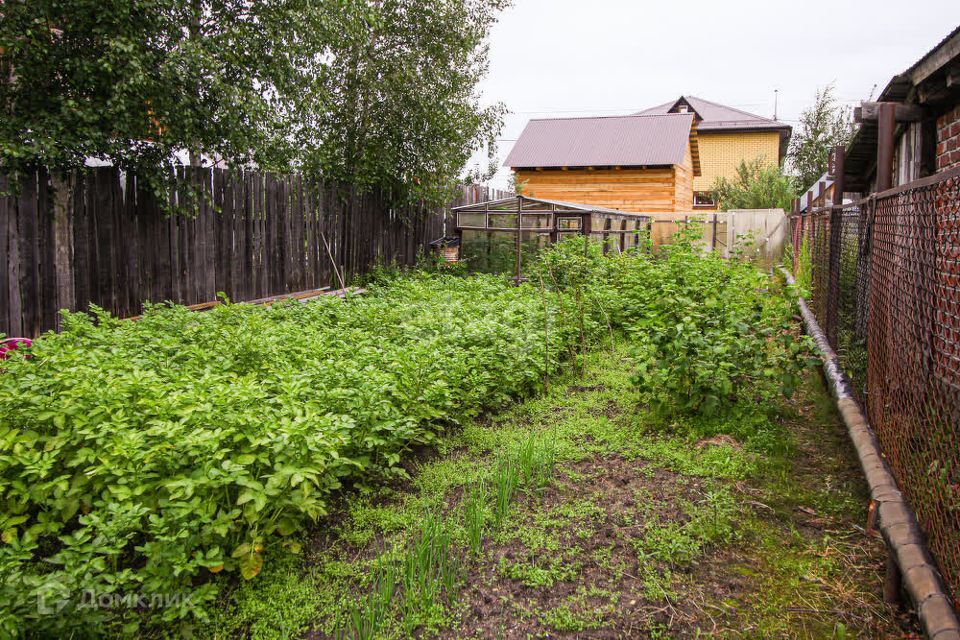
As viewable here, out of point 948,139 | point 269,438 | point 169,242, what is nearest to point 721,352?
point 948,139

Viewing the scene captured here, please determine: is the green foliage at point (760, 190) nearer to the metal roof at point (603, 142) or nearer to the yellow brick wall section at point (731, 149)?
the metal roof at point (603, 142)

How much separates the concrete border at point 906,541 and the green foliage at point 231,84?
666 cm

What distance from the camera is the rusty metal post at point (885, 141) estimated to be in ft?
14.9

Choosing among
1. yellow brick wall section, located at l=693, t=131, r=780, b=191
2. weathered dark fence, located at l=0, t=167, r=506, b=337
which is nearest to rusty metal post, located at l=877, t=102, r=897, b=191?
weathered dark fence, located at l=0, t=167, r=506, b=337

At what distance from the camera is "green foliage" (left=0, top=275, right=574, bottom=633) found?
2.50 m

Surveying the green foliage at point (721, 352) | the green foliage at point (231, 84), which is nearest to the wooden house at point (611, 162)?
the green foliage at point (231, 84)

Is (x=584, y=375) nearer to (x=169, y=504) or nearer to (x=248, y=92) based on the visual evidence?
(x=169, y=504)

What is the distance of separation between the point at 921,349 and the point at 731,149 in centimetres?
4105

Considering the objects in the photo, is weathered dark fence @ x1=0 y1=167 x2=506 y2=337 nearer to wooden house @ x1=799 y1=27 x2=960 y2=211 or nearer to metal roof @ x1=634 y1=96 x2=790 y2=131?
wooden house @ x1=799 y1=27 x2=960 y2=211

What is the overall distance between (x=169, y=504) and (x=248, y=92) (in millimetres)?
6073

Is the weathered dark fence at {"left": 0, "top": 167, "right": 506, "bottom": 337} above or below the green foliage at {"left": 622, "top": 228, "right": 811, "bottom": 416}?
above

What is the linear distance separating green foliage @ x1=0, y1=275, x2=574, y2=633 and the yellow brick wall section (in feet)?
127

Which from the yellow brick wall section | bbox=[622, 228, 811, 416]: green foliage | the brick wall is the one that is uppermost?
the yellow brick wall section

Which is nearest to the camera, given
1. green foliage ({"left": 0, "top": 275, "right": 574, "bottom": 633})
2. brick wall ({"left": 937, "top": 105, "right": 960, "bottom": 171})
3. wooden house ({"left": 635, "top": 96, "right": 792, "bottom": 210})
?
green foliage ({"left": 0, "top": 275, "right": 574, "bottom": 633})
